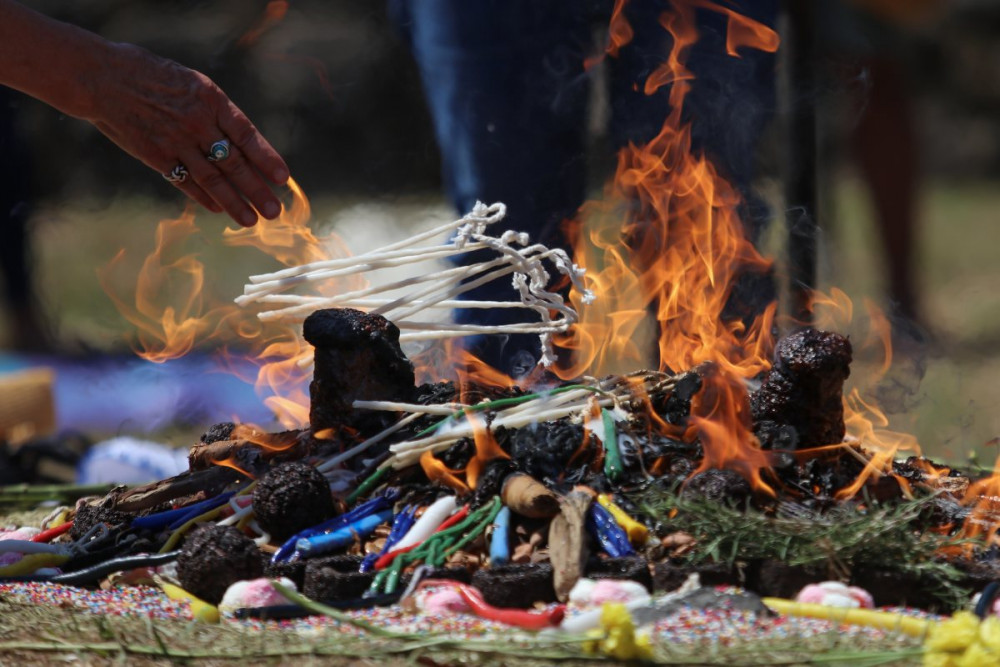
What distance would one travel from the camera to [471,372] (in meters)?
4.33

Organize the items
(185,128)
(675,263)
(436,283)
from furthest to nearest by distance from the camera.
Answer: (675,263), (436,283), (185,128)

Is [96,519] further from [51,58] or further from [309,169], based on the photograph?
[309,169]

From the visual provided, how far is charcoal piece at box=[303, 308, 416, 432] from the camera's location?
339cm

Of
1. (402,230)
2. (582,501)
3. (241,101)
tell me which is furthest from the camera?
(241,101)

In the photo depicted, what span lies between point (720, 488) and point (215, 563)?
1.12 metres

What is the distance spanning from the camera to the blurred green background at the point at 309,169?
612 centimetres

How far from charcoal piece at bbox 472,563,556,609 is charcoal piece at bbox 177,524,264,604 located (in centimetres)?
51

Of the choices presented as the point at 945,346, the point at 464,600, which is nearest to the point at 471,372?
the point at 464,600

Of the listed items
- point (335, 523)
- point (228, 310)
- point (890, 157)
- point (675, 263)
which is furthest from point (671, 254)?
point (890, 157)

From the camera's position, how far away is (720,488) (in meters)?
2.96

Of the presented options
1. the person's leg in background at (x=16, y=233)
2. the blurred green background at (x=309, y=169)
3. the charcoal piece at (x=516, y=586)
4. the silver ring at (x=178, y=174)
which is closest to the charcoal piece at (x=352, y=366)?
the silver ring at (x=178, y=174)

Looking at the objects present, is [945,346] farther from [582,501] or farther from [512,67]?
[582,501]

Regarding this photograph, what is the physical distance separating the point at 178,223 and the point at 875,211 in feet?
11.9

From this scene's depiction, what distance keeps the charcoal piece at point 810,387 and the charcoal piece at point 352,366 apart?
962mm
